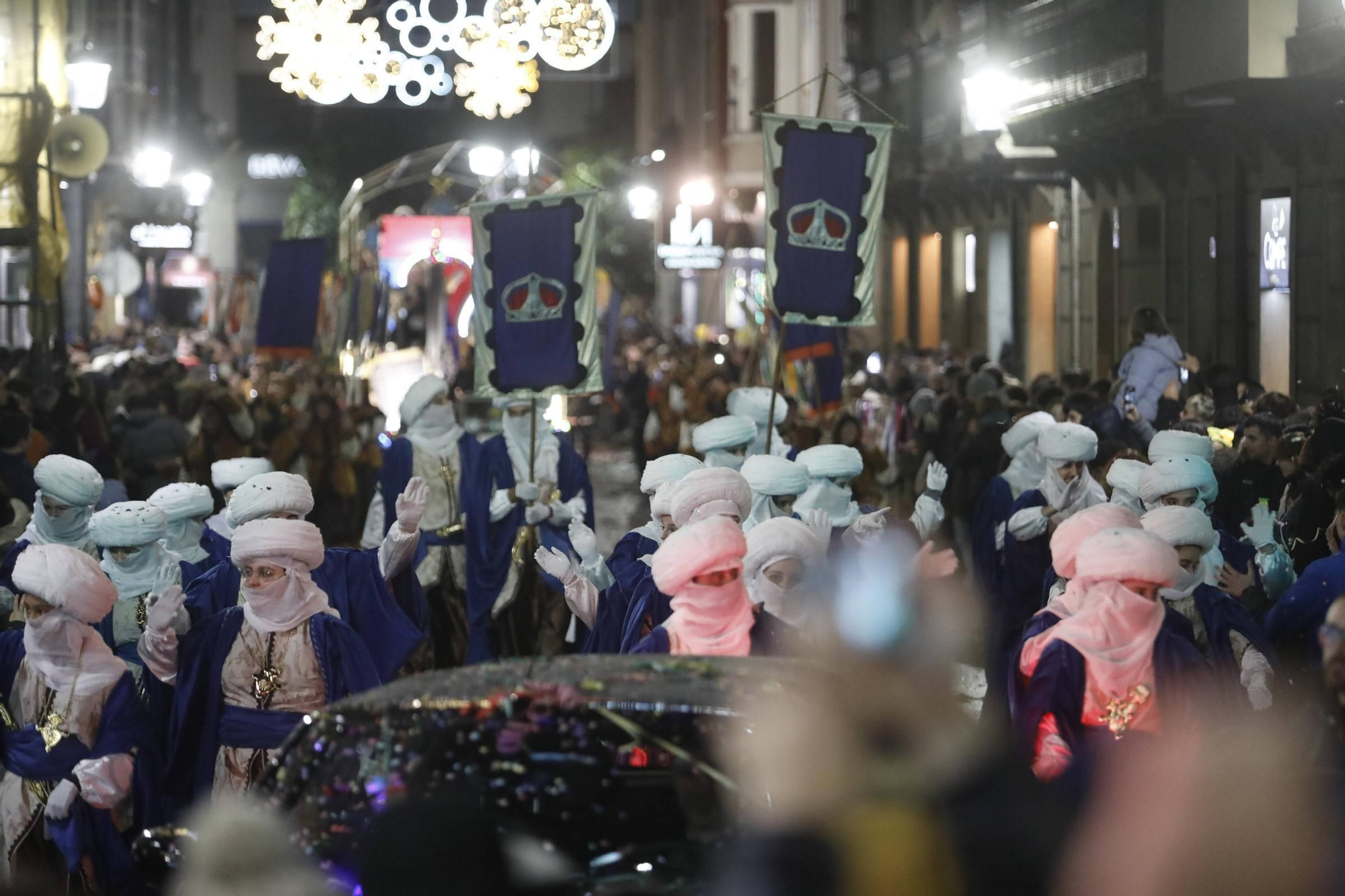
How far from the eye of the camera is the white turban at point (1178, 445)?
1019 cm

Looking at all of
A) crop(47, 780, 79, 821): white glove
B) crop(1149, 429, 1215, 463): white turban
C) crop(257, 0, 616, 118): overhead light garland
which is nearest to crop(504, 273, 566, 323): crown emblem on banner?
crop(257, 0, 616, 118): overhead light garland

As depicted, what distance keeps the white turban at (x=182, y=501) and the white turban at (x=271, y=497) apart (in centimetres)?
94

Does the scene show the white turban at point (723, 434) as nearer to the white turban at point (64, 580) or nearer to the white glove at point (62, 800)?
the white turban at point (64, 580)

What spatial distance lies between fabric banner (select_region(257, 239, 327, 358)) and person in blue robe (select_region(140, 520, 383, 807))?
1045 centimetres

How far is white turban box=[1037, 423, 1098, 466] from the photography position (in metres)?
11.1

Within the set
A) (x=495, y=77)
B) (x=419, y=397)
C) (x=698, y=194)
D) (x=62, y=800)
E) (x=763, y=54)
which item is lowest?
(x=62, y=800)

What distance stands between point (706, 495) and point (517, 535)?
4.50 metres

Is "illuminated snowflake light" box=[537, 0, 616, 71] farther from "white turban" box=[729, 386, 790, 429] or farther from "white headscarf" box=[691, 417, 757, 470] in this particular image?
"white headscarf" box=[691, 417, 757, 470]

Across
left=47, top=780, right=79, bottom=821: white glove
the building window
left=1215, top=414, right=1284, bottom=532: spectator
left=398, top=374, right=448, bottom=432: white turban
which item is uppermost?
the building window

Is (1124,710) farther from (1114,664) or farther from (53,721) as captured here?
(53,721)

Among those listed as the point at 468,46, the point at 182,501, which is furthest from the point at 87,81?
the point at 182,501

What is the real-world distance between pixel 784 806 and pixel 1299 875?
1.03 meters

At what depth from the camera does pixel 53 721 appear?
7.15m

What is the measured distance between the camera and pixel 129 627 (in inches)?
334
